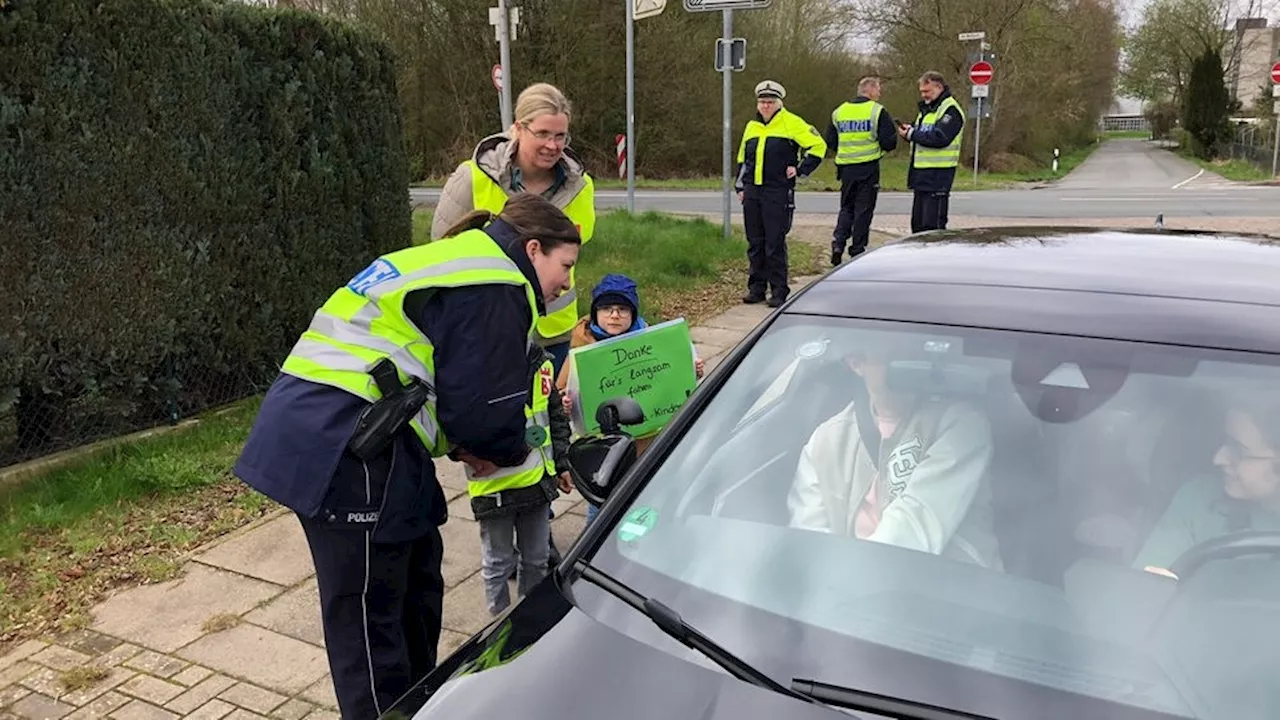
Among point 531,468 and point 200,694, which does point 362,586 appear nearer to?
point 531,468

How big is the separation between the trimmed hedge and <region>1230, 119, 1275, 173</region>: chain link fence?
110 feet

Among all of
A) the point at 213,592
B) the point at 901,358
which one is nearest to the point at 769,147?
the point at 213,592

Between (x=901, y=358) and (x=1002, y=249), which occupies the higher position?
(x=1002, y=249)

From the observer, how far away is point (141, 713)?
319cm

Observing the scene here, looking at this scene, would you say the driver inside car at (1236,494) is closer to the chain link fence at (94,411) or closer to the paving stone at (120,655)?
the paving stone at (120,655)

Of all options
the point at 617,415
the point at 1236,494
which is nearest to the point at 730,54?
the point at 617,415

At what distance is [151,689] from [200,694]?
178 mm

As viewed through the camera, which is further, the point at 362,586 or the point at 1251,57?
the point at 1251,57

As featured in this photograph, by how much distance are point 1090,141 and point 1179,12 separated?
14760 mm

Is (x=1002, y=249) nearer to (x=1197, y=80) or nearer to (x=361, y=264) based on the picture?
(x=361, y=264)

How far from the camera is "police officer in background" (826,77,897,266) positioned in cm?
998

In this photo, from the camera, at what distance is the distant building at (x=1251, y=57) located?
60750mm

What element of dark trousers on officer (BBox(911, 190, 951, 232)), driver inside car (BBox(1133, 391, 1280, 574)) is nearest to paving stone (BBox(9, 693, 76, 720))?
driver inside car (BBox(1133, 391, 1280, 574))

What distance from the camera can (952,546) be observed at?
194cm
